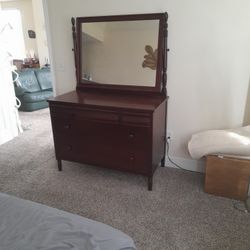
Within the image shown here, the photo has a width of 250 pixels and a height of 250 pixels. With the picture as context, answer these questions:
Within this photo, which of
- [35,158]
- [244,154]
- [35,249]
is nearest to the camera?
[35,249]

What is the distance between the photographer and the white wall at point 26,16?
7457 mm

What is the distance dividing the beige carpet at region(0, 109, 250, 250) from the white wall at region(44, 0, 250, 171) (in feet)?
2.00

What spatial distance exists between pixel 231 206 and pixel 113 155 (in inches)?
46.0

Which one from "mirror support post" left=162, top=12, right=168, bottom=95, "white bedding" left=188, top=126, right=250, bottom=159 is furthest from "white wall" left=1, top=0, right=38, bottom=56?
"white bedding" left=188, top=126, right=250, bottom=159

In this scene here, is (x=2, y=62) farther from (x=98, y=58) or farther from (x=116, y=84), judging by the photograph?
(x=116, y=84)

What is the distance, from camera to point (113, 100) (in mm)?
2410

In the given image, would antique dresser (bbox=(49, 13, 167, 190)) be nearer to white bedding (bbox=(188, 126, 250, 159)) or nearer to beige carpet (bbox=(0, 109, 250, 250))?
beige carpet (bbox=(0, 109, 250, 250))

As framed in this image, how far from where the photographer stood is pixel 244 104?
2.35 meters

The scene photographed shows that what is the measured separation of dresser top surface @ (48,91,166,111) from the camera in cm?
222

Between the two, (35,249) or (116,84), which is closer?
→ (35,249)

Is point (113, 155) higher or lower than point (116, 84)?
lower

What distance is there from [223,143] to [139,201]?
92 centimetres

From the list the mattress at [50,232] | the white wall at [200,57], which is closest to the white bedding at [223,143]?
the white wall at [200,57]

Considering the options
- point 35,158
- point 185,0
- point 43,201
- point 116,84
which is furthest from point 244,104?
point 35,158
